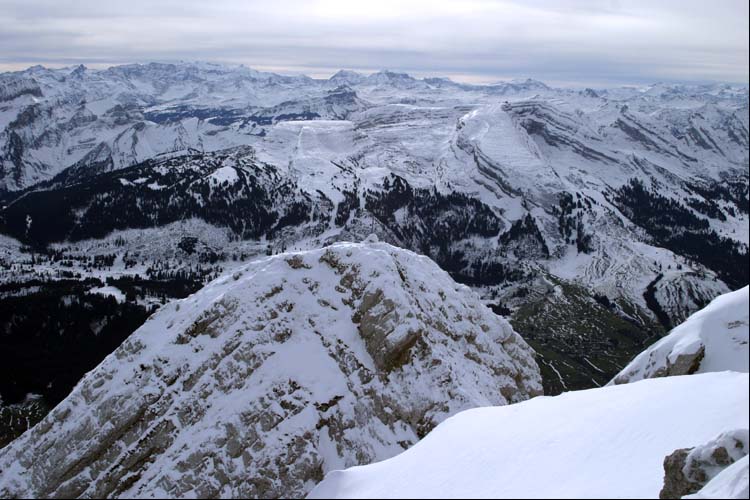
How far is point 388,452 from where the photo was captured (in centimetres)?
5309

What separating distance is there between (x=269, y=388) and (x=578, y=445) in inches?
1438

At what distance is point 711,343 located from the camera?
3928cm

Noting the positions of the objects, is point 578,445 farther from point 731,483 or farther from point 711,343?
point 711,343

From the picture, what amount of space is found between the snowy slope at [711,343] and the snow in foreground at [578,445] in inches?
400

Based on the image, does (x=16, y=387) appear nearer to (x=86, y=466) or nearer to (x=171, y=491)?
(x=86, y=466)

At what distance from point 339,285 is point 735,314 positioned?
40.3m

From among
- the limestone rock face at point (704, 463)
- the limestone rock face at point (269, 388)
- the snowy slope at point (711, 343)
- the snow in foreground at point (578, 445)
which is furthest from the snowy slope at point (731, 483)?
the limestone rock face at point (269, 388)

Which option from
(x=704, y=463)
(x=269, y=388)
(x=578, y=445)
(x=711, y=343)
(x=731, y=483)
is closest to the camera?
(x=731, y=483)

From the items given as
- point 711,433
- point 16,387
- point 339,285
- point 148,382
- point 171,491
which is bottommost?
point 16,387

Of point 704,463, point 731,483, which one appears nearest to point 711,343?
point 704,463

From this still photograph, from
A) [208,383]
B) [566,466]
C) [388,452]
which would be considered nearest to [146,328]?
[208,383]

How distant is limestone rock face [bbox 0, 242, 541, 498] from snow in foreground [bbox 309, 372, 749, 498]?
20.4 meters

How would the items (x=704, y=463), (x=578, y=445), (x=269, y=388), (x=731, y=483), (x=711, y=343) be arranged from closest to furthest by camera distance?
1. (x=731, y=483)
2. (x=704, y=463)
3. (x=578, y=445)
4. (x=711, y=343)
5. (x=269, y=388)

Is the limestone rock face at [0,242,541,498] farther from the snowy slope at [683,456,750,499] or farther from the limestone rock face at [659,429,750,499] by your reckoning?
the snowy slope at [683,456,750,499]
